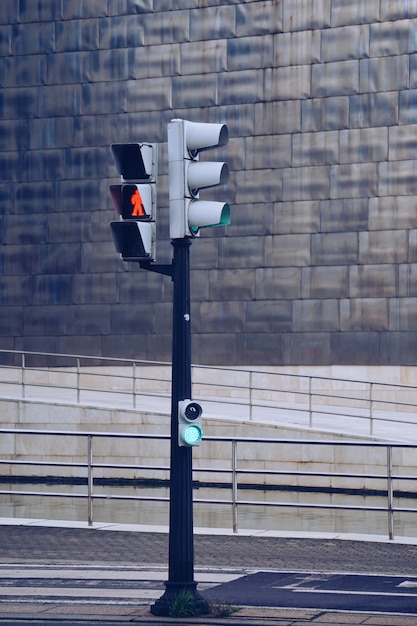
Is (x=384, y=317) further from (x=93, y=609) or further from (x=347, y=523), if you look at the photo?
(x=93, y=609)

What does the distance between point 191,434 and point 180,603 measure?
4.69 feet

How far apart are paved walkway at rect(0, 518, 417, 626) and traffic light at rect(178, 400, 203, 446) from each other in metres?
1.49

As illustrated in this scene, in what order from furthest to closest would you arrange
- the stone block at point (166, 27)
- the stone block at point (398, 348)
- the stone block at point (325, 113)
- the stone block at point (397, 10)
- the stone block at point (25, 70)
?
1. the stone block at point (25, 70)
2. the stone block at point (166, 27)
3. the stone block at point (325, 113)
4. the stone block at point (397, 10)
5. the stone block at point (398, 348)

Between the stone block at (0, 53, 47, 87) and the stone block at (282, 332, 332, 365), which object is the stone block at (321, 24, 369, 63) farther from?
the stone block at (0, 53, 47, 87)

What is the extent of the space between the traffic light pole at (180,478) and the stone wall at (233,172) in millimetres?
22625

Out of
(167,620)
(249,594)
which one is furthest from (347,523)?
(167,620)

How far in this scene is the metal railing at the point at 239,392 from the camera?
2802cm

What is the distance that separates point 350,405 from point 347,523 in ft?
40.8

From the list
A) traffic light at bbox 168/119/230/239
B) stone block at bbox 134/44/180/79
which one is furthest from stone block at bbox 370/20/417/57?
traffic light at bbox 168/119/230/239

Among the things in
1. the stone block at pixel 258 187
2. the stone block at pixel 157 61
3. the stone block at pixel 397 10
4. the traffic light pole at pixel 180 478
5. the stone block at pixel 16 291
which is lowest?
the traffic light pole at pixel 180 478

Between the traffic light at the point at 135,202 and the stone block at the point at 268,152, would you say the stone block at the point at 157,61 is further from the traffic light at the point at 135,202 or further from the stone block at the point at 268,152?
the traffic light at the point at 135,202

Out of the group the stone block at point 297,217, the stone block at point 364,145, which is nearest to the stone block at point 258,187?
the stone block at point 297,217

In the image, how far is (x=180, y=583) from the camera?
1040cm

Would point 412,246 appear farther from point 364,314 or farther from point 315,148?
point 315,148
